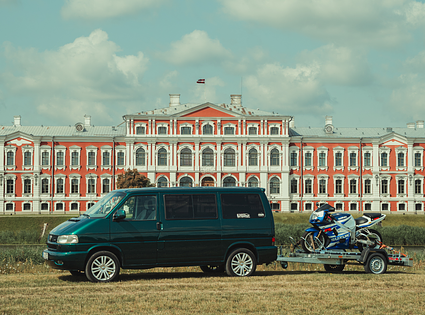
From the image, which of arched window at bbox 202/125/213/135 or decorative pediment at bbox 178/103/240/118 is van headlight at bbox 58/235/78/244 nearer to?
decorative pediment at bbox 178/103/240/118

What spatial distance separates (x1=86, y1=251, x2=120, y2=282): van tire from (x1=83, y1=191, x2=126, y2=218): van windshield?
37.4 inches

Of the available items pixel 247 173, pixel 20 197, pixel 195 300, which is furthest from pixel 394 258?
pixel 20 197

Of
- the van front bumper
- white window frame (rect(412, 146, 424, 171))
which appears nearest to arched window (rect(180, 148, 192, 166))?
white window frame (rect(412, 146, 424, 171))

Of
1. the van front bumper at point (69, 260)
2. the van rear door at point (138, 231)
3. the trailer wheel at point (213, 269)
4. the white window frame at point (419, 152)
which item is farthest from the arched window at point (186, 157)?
the van front bumper at point (69, 260)

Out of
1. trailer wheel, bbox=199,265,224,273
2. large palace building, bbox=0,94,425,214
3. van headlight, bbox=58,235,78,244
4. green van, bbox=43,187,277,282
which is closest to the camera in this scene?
van headlight, bbox=58,235,78,244

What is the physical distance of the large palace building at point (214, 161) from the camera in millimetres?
59406

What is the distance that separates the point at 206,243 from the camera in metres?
12.1

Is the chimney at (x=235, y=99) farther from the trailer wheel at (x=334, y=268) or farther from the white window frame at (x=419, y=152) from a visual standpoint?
the trailer wheel at (x=334, y=268)

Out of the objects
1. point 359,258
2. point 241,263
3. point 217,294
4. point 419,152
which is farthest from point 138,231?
point 419,152

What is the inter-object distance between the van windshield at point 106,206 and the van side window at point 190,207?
1.14 meters

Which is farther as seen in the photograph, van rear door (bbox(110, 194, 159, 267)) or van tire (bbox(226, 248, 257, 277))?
van tire (bbox(226, 248, 257, 277))

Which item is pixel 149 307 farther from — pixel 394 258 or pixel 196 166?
pixel 196 166

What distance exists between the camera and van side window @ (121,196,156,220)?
11867 millimetres

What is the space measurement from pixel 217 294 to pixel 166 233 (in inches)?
107
